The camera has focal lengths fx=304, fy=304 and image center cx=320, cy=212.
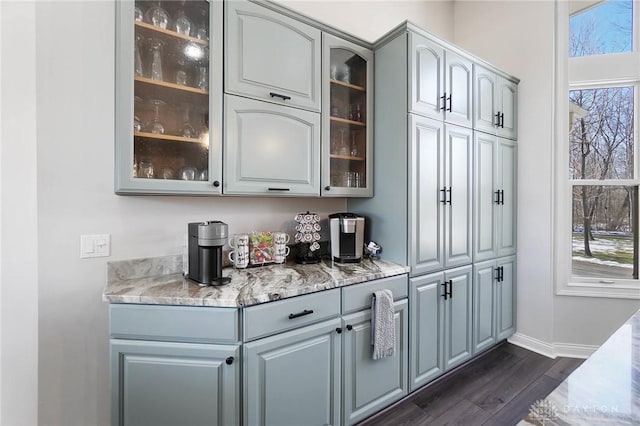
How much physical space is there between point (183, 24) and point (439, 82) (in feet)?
5.54

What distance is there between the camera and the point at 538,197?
2.75m

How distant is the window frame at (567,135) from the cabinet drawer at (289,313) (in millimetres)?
2298

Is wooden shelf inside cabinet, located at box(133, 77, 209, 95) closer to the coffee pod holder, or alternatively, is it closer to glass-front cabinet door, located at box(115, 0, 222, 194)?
glass-front cabinet door, located at box(115, 0, 222, 194)

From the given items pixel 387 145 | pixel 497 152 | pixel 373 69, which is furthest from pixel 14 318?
pixel 497 152

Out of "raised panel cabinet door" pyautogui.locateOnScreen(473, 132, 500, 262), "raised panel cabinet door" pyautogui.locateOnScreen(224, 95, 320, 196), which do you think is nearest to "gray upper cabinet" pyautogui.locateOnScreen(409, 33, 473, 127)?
"raised panel cabinet door" pyautogui.locateOnScreen(473, 132, 500, 262)

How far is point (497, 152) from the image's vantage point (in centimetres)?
265

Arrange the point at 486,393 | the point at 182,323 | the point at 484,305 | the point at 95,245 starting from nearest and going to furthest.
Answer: the point at 182,323
the point at 95,245
the point at 486,393
the point at 484,305

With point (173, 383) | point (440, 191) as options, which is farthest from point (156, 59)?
point (440, 191)

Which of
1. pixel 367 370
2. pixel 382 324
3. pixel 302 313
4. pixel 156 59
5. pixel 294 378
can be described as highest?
pixel 156 59

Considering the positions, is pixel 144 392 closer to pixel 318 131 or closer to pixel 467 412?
pixel 318 131

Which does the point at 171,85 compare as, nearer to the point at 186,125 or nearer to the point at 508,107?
the point at 186,125

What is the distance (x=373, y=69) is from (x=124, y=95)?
1634 mm

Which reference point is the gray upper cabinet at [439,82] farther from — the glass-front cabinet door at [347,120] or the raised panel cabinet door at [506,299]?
the raised panel cabinet door at [506,299]

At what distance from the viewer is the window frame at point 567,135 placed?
259cm
